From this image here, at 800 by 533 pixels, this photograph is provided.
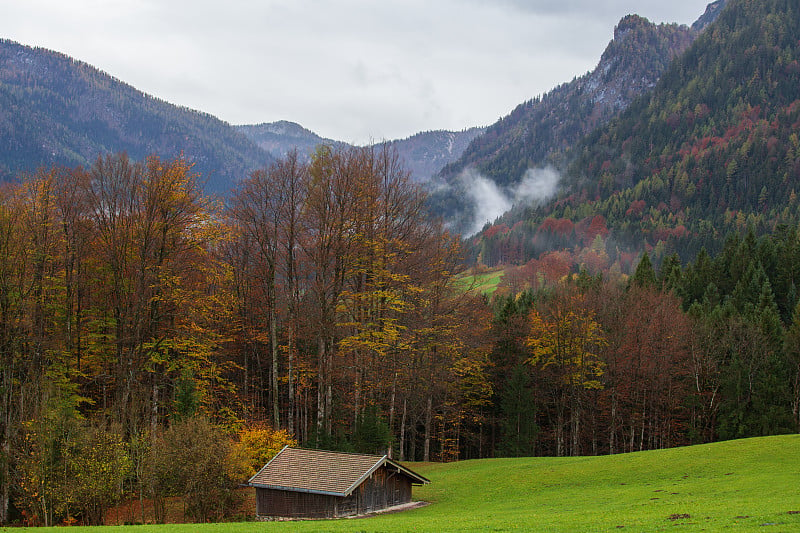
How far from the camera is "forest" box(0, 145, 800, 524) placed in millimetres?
30328

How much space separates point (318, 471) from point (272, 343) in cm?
1086

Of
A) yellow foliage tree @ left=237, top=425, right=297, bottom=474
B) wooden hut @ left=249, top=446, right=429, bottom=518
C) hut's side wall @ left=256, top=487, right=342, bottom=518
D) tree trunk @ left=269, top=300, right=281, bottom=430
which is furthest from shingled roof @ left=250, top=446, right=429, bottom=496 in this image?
tree trunk @ left=269, top=300, right=281, bottom=430

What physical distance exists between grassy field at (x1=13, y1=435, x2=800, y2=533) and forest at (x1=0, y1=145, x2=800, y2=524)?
691 cm

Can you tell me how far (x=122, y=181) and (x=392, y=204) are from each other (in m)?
16.9

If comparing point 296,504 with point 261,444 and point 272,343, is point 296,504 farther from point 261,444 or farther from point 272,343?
point 272,343

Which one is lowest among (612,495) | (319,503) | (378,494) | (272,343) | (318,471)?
(378,494)

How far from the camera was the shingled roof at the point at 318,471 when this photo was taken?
30.2 meters

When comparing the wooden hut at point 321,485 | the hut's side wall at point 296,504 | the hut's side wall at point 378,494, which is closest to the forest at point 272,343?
the hut's side wall at point 296,504

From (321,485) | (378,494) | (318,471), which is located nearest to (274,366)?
(318,471)

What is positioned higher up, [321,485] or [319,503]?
[321,485]

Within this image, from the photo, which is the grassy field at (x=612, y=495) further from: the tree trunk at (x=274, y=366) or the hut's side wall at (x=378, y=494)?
the tree trunk at (x=274, y=366)

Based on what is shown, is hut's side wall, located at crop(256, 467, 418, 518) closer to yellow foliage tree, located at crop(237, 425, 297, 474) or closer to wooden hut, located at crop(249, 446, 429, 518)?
wooden hut, located at crop(249, 446, 429, 518)

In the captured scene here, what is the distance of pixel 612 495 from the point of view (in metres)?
28.9

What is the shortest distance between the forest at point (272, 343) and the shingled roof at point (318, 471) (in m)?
2.15
